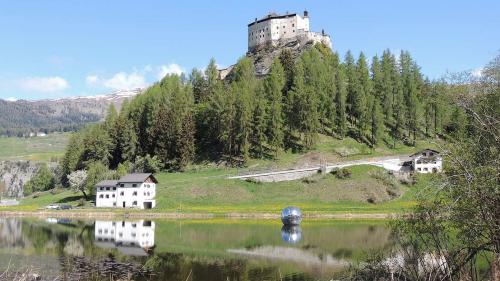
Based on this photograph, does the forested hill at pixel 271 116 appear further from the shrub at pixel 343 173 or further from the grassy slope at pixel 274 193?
the shrub at pixel 343 173

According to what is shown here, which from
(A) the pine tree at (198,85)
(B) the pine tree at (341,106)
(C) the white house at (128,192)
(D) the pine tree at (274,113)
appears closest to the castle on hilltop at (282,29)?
(A) the pine tree at (198,85)

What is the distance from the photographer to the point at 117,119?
126 metres

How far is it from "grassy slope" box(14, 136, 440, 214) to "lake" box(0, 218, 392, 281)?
1258 centimetres

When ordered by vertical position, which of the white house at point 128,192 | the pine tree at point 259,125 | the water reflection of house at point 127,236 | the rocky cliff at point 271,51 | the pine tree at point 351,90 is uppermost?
the rocky cliff at point 271,51

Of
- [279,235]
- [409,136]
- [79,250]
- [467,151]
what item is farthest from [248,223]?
[409,136]

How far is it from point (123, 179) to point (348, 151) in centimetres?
4828

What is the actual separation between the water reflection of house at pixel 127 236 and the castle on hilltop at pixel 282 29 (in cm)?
11393

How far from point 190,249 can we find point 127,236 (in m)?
13.0

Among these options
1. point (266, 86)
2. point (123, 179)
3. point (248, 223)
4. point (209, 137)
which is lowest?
point (248, 223)

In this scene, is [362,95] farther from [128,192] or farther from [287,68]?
[128,192]

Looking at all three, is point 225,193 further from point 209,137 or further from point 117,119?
point 117,119

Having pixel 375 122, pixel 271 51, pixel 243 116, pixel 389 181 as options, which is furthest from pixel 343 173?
pixel 271 51

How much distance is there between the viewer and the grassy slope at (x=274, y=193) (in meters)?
82.9

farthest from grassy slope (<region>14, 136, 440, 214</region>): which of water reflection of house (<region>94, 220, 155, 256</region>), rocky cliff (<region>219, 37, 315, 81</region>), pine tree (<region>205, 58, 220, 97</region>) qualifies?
rocky cliff (<region>219, 37, 315, 81</region>)
